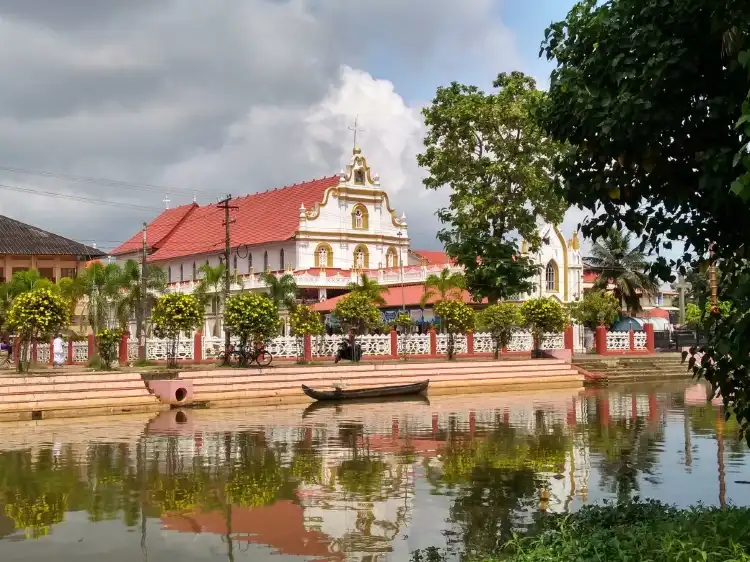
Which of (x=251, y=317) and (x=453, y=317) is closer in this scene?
(x=251, y=317)

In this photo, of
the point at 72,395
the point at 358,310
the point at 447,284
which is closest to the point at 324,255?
the point at 447,284

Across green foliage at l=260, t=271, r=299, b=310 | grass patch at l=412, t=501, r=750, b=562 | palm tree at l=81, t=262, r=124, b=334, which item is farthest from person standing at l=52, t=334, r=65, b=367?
grass patch at l=412, t=501, r=750, b=562

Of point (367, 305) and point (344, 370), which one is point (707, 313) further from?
point (367, 305)

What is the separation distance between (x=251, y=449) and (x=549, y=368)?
19277 millimetres

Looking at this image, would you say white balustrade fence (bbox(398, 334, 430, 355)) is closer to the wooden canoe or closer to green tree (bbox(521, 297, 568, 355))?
green tree (bbox(521, 297, 568, 355))

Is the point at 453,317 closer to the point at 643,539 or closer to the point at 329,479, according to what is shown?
the point at 329,479

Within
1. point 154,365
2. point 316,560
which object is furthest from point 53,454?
point 154,365

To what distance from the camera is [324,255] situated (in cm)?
5284

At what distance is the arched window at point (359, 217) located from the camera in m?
54.5

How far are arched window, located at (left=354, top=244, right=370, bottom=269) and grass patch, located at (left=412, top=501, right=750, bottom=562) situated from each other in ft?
154

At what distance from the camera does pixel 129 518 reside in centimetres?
1017

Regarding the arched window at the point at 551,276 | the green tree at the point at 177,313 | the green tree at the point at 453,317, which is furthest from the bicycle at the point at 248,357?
the arched window at the point at 551,276

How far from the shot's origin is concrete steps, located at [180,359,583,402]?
82.3ft

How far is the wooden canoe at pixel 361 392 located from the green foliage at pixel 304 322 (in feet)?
22.4
